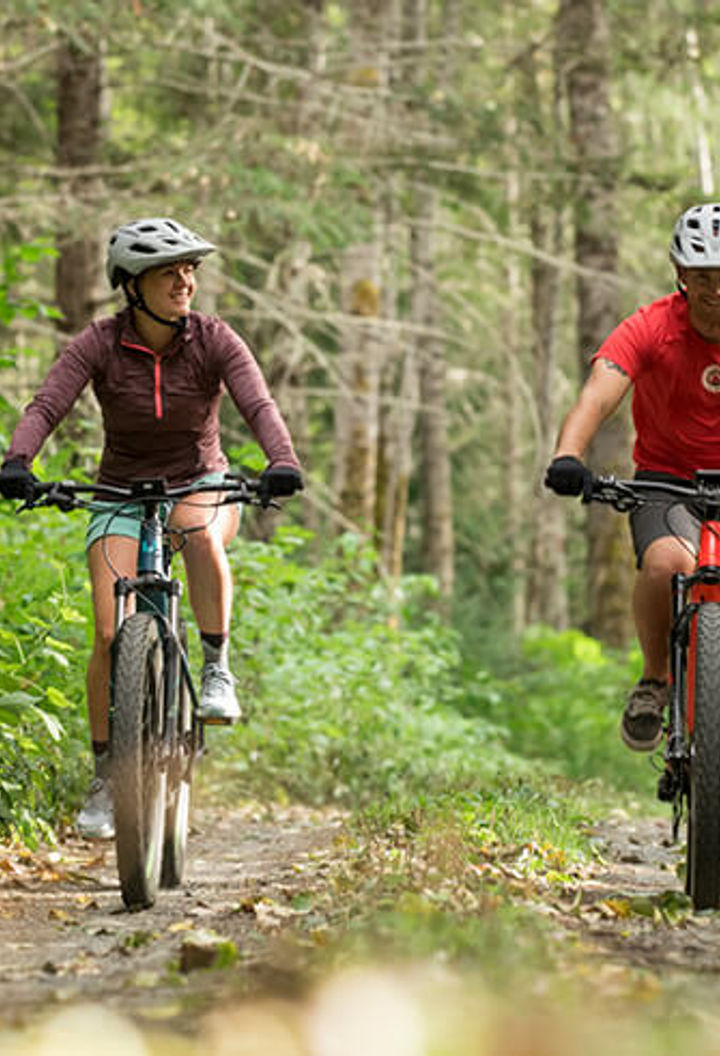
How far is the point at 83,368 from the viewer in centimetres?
671

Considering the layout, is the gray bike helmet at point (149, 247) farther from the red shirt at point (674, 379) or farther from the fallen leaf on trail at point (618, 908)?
the fallen leaf on trail at point (618, 908)

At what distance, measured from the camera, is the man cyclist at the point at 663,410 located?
21.5 ft

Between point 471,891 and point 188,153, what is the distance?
28.6ft

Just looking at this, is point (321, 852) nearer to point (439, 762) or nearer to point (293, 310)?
point (439, 762)

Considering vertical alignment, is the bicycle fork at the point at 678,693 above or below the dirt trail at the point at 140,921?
above

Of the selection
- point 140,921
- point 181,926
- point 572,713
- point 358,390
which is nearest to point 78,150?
point 358,390

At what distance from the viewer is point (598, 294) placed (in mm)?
18562

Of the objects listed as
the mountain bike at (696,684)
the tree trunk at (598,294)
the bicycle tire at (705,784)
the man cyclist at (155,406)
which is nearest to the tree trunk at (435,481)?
the tree trunk at (598,294)

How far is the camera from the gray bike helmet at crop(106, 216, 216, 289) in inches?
260

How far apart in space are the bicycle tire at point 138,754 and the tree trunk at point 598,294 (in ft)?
37.8

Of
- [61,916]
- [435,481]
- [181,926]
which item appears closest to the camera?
[181,926]

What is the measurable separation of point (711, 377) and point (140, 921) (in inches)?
121

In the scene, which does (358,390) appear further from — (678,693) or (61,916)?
(61,916)

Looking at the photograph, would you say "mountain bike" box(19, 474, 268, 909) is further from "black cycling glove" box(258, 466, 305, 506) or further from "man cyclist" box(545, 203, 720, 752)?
"man cyclist" box(545, 203, 720, 752)
